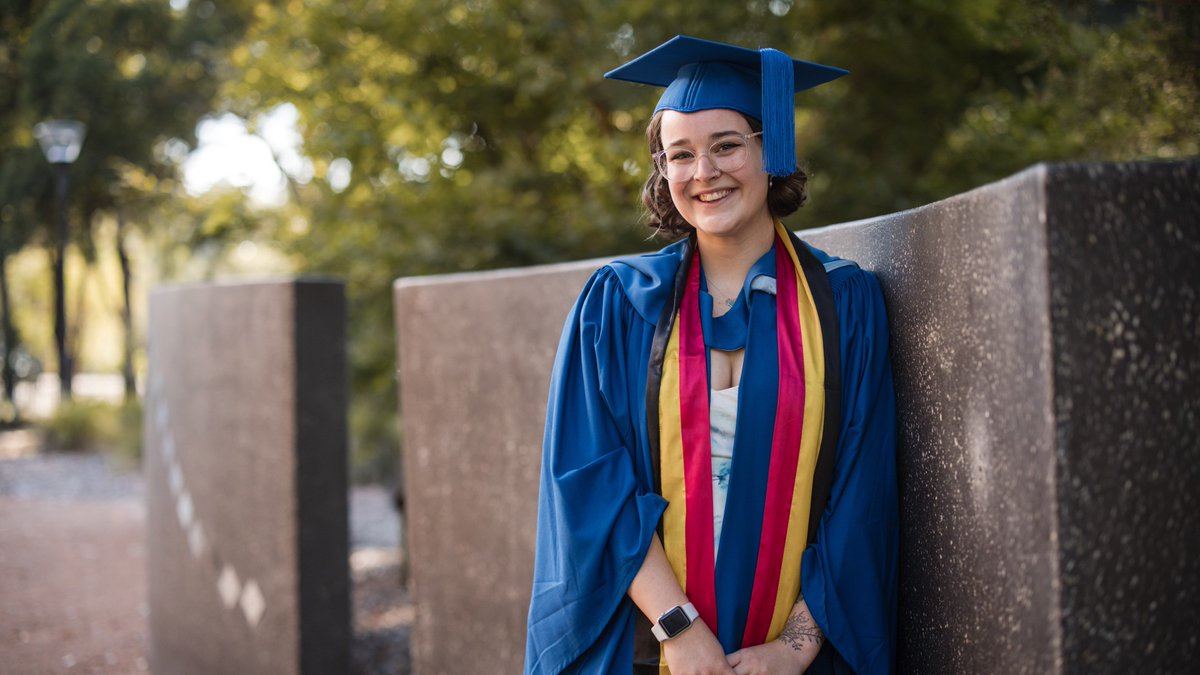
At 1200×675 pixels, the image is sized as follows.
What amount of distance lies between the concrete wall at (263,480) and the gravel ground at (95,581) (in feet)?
5.42

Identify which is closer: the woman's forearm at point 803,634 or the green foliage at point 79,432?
the woman's forearm at point 803,634

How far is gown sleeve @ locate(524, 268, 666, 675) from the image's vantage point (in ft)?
6.48

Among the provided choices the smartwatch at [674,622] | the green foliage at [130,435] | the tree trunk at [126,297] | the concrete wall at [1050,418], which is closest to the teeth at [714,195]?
the concrete wall at [1050,418]

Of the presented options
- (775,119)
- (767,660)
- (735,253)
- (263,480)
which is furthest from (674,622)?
(263,480)

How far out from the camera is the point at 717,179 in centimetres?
206

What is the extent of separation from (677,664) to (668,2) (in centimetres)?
498

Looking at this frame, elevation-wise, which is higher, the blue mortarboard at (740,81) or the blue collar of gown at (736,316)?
the blue mortarboard at (740,81)

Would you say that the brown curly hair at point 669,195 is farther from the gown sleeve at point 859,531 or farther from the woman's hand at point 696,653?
the woman's hand at point 696,653

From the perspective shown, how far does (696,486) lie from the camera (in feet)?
6.49

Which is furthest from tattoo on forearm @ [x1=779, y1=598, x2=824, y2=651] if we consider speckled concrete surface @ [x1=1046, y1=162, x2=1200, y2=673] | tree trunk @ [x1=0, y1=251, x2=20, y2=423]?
tree trunk @ [x1=0, y1=251, x2=20, y2=423]

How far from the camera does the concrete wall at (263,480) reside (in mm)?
4781

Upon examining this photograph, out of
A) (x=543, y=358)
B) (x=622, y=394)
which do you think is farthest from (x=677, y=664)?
(x=543, y=358)

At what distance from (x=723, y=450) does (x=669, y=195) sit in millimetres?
578

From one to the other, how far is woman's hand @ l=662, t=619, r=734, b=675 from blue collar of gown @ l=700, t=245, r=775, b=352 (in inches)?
20.3
